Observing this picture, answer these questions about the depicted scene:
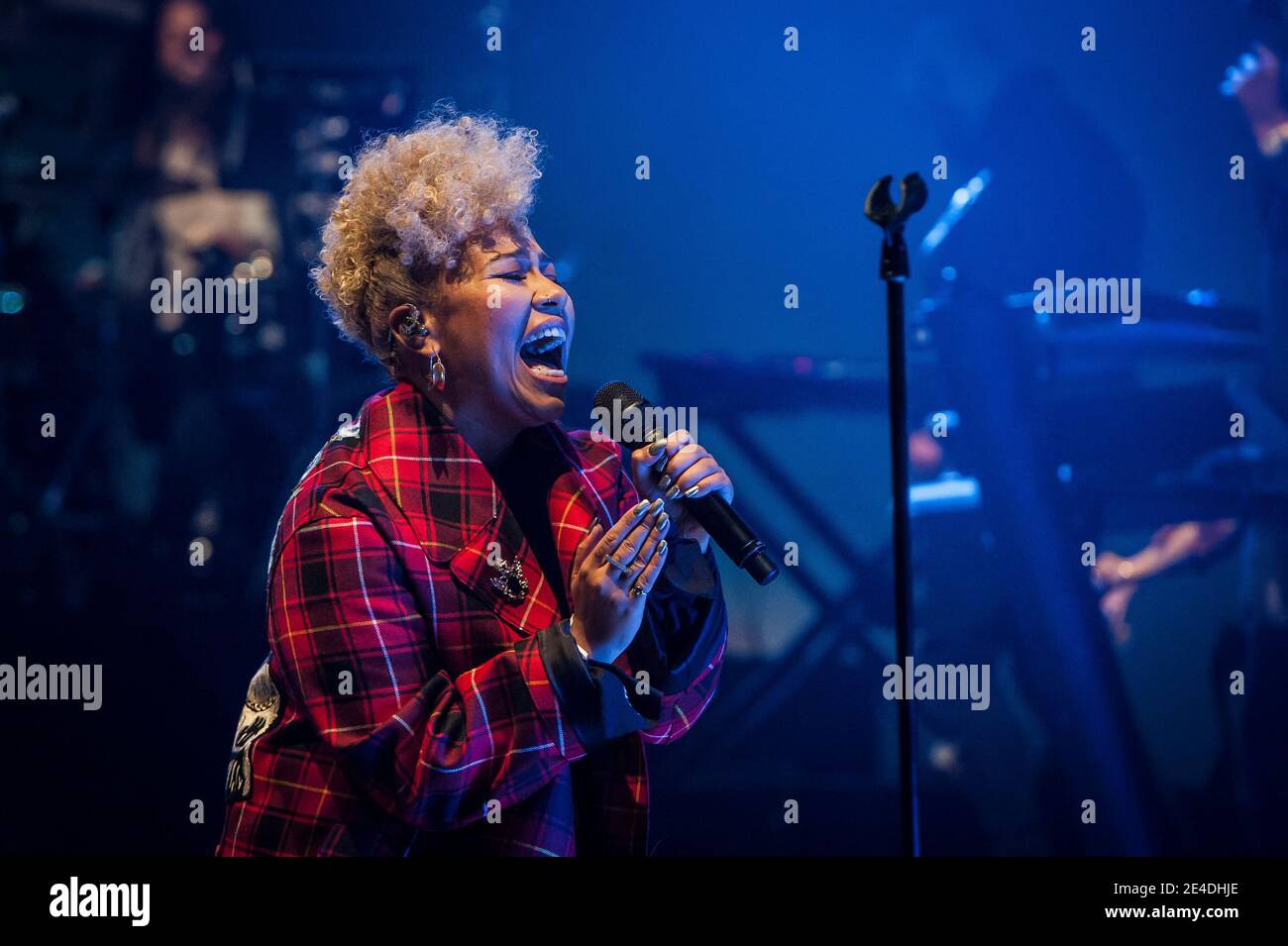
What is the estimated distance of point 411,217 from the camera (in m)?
1.63

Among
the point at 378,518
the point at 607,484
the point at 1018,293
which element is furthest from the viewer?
the point at 1018,293

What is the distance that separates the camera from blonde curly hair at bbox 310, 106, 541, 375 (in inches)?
64.6

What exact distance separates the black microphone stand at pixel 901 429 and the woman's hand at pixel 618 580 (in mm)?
339

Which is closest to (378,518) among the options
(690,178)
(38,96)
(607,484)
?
(607,484)

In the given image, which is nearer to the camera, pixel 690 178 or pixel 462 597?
pixel 462 597

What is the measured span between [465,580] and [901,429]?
0.64 metres

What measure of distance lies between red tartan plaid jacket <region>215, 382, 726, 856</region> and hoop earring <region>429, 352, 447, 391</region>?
4cm
